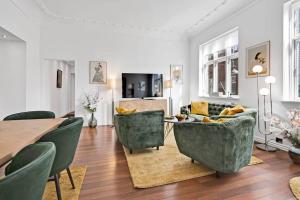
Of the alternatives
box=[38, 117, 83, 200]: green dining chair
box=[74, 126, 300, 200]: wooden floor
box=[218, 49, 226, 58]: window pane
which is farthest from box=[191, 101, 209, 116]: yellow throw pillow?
box=[38, 117, 83, 200]: green dining chair

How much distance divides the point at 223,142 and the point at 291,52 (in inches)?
106

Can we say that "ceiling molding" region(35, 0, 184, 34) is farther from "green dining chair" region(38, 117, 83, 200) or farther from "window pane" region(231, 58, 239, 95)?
"green dining chair" region(38, 117, 83, 200)

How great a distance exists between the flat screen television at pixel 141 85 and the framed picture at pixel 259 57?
301cm

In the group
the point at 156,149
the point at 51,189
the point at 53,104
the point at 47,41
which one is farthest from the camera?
the point at 53,104

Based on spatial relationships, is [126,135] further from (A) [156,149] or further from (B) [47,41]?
(B) [47,41]

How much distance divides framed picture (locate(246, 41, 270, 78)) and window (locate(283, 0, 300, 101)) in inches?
14.0

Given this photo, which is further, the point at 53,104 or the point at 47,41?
the point at 53,104

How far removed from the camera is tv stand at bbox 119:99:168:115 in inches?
232

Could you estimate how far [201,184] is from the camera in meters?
2.16

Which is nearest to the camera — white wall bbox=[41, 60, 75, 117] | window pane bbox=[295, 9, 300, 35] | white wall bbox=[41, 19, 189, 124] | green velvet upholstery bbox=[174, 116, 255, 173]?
green velvet upholstery bbox=[174, 116, 255, 173]

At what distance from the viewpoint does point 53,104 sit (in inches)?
263

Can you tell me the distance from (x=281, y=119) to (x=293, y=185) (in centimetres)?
179

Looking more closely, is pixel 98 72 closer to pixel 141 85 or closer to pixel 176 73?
pixel 141 85

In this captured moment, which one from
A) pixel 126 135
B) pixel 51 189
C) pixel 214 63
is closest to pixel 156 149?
pixel 126 135
